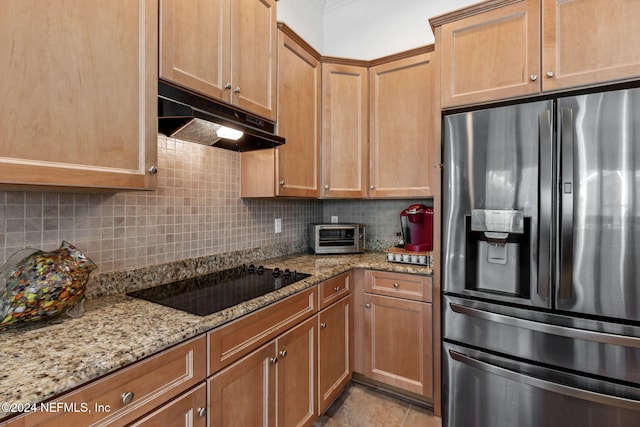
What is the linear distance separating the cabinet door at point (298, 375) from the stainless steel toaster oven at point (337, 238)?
0.79 meters

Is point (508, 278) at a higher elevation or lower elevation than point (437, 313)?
Answer: higher

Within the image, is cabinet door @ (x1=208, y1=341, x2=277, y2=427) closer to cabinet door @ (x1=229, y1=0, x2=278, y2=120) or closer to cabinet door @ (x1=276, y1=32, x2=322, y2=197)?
cabinet door @ (x1=276, y1=32, x2=322, y2=197)

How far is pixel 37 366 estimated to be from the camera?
0.71 meters

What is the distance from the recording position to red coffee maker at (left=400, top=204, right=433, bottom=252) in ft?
7.12

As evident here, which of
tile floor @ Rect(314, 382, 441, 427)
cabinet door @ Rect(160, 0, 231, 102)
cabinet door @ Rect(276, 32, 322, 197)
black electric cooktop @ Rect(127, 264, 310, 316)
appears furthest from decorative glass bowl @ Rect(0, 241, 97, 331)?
tile floor @ Rect(314, 382, 441, 427)

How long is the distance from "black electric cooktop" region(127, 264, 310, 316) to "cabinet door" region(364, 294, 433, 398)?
0.69m

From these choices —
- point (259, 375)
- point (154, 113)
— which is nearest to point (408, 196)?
point (259, 375)

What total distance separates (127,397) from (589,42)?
7.42 feet

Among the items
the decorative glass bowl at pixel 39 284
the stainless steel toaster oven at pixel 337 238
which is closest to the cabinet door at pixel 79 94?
the decorative glass bowl at pixel 39 284

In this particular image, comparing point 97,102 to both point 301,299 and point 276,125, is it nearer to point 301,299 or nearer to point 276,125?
point 276,125

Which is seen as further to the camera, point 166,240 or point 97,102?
point 166,240

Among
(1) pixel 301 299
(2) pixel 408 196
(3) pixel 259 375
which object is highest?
(2) pixel 408 196

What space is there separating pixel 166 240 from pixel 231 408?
862 millimetres

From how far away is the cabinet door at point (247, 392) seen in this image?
108 cm
